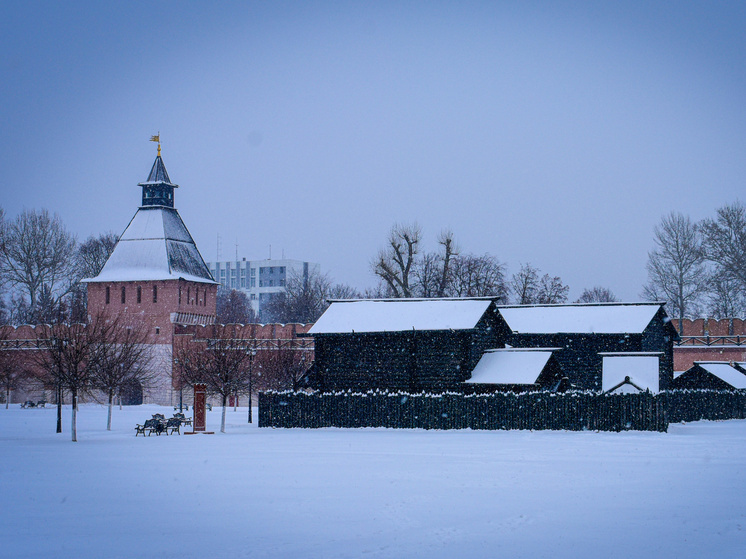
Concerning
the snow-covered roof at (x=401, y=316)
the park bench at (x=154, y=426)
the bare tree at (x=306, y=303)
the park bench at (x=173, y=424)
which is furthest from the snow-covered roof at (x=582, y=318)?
the bare tree at (x=306, y=303)

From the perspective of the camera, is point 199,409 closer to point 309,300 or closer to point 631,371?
point 631,371

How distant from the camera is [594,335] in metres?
42.9

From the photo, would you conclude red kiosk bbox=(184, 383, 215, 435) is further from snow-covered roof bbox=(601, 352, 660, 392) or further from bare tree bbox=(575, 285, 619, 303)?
bare tree bbox=(575, 285, 619, 303)

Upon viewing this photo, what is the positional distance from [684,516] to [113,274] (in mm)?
55812

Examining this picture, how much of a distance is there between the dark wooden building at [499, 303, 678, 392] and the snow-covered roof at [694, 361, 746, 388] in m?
2.09

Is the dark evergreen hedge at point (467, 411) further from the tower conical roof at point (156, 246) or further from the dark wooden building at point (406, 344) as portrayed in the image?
the tower conical roof at point (156, 246)

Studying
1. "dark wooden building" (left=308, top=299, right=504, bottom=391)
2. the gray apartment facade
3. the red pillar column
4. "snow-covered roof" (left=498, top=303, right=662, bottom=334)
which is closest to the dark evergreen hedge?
the red pillar column

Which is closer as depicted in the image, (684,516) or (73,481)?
(684,516)

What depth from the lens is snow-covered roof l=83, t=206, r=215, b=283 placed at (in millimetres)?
63469

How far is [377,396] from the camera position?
34781 millimetres

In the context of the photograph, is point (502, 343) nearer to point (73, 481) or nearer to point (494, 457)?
point (494, 457)

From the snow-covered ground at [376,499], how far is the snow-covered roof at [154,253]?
37873 millimetres

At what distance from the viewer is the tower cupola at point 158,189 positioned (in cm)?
6700

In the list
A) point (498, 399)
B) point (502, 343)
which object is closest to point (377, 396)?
point (498, 399)
